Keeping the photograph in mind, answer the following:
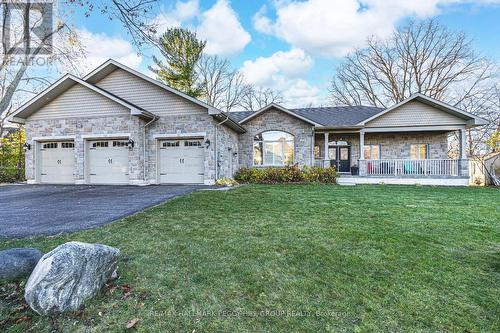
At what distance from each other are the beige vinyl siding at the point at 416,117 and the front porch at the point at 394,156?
382 millimetres

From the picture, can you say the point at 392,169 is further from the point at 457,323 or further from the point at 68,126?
the point at 68,126

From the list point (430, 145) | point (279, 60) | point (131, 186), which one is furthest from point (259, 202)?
point (279, 60)

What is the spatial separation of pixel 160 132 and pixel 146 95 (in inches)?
75.8

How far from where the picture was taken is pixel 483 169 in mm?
13680

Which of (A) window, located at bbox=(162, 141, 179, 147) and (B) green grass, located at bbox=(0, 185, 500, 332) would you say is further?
(A) window, located at bbox=(162, 141, 179, 147)

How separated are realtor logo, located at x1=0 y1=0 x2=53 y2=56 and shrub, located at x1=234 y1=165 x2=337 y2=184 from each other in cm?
973

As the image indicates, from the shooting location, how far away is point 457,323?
7.35 ft

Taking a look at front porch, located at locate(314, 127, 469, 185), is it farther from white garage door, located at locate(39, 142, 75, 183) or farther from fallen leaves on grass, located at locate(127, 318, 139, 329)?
fallen leaves on grass, located at locate(127, 318, 139, 329)

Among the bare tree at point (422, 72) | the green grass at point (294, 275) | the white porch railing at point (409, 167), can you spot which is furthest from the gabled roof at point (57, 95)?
the bare tree at point (422, 72)

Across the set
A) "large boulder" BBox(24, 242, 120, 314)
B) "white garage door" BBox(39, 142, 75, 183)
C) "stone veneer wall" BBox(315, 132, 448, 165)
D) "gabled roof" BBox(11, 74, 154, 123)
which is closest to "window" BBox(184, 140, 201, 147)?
"gabled roof" BBox(11, 74, 154, 123)

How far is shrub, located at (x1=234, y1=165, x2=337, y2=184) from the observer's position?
514 inches

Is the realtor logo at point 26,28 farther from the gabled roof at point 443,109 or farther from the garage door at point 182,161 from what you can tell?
the gabled roof at point 443,109

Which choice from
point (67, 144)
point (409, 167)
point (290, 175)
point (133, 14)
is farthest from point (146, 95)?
point (409, 167)

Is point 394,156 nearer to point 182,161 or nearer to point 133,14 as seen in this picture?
point 182,161
